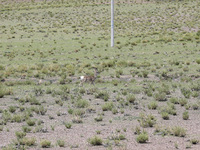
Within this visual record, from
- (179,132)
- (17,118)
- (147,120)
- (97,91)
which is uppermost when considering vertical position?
(179,132)

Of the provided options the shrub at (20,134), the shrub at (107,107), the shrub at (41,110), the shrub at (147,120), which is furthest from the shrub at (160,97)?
the shrub at (20,134)

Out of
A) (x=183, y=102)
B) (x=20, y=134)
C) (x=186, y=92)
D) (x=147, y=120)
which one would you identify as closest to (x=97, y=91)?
(x=186, y=92)

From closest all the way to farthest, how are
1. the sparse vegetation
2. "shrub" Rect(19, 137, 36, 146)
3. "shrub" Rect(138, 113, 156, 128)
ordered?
1. "shrub" Rect(19, 137, 36, 146)
2. the sparse vegetation
3. "shrub" Rect(138, 113, 156, 128)

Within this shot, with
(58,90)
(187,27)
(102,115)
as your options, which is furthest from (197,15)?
(102,115)

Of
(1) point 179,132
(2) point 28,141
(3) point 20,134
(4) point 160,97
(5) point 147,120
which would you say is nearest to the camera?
(2) point 28,141

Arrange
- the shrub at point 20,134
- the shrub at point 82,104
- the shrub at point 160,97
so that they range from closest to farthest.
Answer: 1. the shrub at point 20,134
2. the shrub at point 82,104
3. the shrub at point 160,97

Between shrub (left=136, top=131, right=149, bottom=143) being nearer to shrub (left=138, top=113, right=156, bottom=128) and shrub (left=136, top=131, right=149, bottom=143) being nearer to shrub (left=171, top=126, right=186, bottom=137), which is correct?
shrub (left=171, top=126, right=186, bottom=137)

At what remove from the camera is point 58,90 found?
1886 cm

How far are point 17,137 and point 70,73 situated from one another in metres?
12.4

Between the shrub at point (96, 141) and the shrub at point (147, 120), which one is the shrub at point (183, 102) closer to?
the shrub at point (147, 120)

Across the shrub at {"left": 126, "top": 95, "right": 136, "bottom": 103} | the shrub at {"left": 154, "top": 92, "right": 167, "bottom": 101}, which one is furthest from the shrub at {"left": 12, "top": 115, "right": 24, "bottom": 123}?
the shrub at {"left": 154, "top": 92, "right": 167, "bottom": 101}

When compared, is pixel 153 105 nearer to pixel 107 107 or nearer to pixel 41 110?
pixel 107 107

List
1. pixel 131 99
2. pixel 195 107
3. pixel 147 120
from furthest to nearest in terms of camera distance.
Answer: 1. pixel 131 99
2. pixel 195 107
3. pixel 147 120

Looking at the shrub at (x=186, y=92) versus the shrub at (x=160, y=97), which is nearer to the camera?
the shrub at (x=160, y=97)
